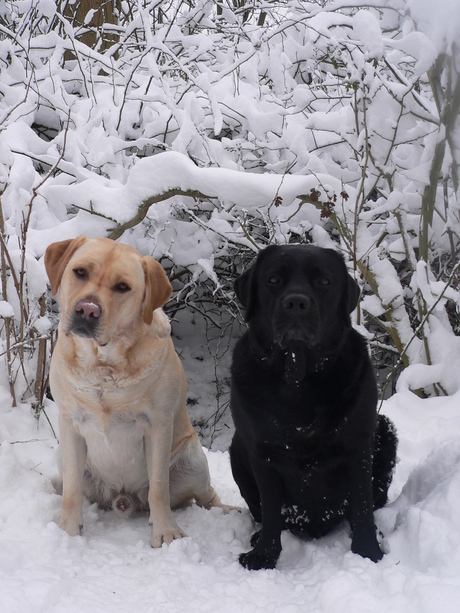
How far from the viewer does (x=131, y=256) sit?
2.73 m

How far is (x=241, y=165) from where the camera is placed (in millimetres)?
4977

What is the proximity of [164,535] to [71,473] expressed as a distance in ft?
1.71

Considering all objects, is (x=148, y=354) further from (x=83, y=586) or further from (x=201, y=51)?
(x=201, y=51)

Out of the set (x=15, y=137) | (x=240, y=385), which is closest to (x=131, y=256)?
(x=240, y=385)

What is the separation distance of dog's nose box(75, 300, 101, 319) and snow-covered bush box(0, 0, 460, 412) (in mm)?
1099

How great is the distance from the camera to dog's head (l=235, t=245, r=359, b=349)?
7.75ft

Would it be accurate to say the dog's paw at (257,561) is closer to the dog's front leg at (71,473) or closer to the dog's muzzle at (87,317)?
the dog's front leg at (71,473)

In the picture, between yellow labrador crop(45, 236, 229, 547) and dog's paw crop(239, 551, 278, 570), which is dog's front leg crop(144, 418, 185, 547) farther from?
dog's paw crop(239, 551, 278, 570)

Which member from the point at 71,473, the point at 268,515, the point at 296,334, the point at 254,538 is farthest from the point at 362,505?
the point at 71,473

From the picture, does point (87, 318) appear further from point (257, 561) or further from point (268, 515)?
point (257, 561)

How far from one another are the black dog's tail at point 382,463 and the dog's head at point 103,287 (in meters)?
1.20

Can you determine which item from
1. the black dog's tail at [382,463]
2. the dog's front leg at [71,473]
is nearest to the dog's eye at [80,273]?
the dog's front leg at [71,473]

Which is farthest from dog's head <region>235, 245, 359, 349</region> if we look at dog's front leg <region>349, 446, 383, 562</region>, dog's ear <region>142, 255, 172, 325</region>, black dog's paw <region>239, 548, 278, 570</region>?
black dog's paw <region>239, 548, 278, 570</region>

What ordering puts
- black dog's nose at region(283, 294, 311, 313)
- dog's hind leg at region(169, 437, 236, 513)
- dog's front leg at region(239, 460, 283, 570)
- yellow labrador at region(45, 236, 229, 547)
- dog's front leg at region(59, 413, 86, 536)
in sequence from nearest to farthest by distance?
black dog's nose at region(283, 294, 311, 313) → dog's front leg at region(239, 460, 283, 570) → yellow labrador at region(45, 236, 229, 547) → dog's front leg at region(59, 413, 86, 536) → dog's hind leg at region(169, 437, 236, 513)
